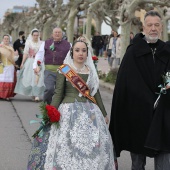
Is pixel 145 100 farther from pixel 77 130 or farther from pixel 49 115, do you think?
pixel 49 115

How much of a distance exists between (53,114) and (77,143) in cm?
36

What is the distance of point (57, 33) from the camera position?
31.5 ft

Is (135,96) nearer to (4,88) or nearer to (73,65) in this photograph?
(73,65)

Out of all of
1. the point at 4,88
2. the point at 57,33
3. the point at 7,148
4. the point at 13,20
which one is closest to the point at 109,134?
the point at 7,148

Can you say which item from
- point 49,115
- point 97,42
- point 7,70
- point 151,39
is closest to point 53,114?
point 49,115

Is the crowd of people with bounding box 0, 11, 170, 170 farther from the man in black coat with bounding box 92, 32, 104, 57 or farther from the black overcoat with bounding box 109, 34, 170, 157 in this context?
the man in black coat with bounding box 92, 32, 104, 57

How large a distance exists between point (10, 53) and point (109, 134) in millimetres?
8348

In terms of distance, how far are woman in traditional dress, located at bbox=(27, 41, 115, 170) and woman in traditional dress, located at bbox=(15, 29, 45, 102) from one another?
24.2 ft

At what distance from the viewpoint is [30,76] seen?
43.2 ft

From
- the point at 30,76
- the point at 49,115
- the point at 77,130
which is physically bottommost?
the point at 30,76

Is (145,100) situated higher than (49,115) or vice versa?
(145,100)

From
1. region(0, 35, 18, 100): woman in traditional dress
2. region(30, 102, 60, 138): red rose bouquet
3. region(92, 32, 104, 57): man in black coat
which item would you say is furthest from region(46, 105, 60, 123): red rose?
region(92, 32, 104, 57): man in black coat

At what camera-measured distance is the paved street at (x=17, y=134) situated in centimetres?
665

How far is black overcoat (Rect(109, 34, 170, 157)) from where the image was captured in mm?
4883
